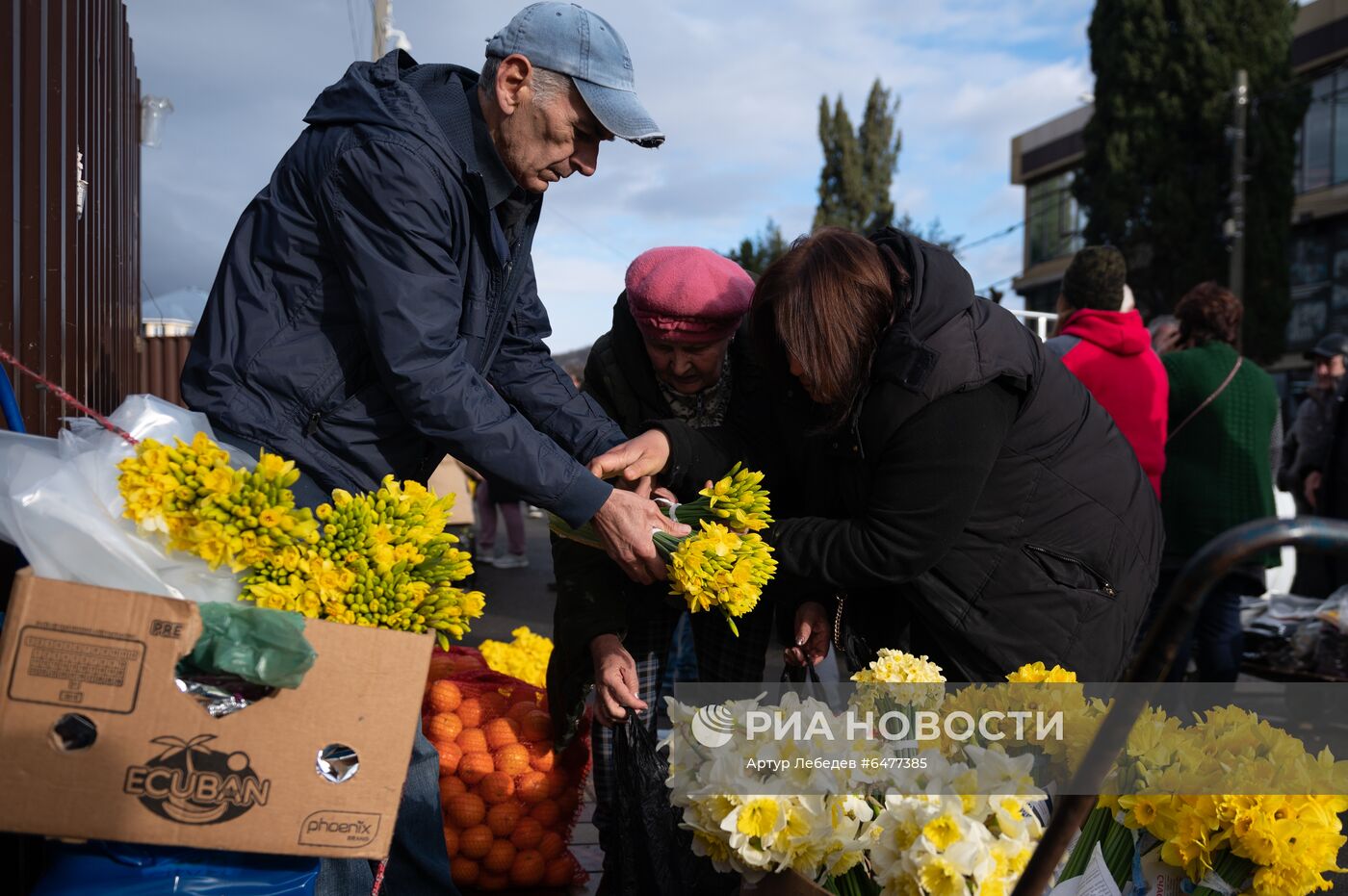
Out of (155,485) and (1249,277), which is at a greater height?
(1249,277)

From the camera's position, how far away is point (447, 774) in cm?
305

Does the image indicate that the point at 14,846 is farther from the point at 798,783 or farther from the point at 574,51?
the point at 574,51

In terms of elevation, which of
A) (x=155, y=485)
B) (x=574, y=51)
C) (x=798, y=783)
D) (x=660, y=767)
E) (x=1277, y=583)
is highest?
(x=574, y=51)

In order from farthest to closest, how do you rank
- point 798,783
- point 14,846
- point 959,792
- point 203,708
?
point 14,846, point 798,783, point 959,792, point 203,708

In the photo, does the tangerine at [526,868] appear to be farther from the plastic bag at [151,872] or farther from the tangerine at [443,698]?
the plastic bag at [151,872]

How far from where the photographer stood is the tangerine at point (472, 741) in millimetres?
3092

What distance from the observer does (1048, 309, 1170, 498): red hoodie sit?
4367 mm

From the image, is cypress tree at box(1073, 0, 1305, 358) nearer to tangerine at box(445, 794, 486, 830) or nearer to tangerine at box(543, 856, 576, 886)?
tangerine at box(543, 856, 576, 886)

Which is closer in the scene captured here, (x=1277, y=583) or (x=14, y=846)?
(x=14, y=846)

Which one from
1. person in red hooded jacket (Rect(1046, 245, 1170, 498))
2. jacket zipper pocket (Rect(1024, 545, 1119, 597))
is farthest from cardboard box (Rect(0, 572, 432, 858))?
person in red hooded jacket (Rect(1046, 245, 1170, 498))

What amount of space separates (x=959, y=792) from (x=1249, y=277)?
75.6 feet

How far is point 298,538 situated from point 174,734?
1.09ft

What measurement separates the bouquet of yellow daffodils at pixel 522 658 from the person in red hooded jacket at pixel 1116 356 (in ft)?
7.58

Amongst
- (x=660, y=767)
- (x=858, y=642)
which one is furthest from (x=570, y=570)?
(x=858, y=642)
